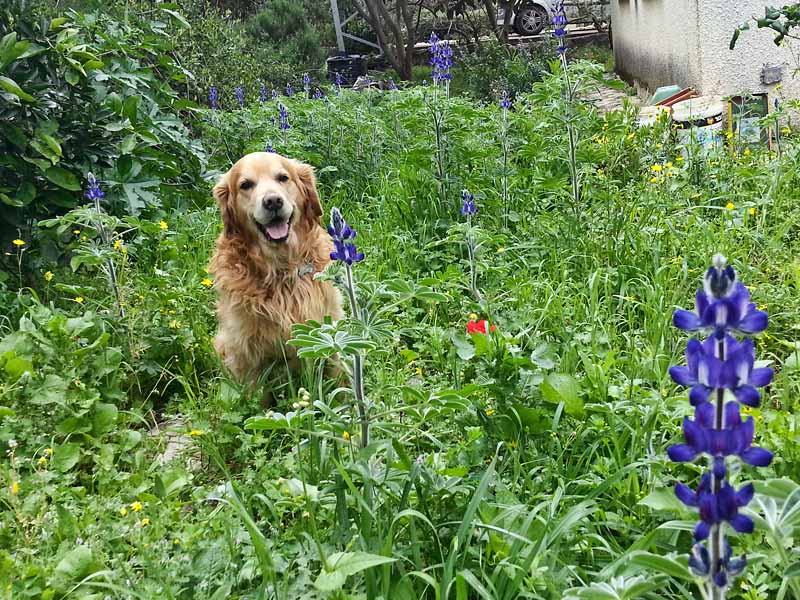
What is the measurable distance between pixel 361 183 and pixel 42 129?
7.83ft

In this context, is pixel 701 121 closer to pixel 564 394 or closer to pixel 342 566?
pixel 564 394

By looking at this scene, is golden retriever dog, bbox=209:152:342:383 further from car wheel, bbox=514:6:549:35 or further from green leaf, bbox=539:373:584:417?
car wheel, bbox=514:6:549:35

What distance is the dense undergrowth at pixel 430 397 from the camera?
1.70m

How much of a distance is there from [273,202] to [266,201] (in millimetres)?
33

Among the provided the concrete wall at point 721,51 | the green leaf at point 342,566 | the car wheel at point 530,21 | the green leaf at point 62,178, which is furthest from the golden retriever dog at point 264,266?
the car wheel at point 530,21

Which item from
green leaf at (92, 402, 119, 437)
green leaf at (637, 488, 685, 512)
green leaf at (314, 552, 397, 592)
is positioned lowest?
green leaf at (92, 402, 119, 437)

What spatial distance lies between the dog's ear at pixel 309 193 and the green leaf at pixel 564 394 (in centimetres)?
175

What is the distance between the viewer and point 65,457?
2434 mm

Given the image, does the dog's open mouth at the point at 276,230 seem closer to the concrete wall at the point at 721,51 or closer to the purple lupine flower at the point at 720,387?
the purple lupine flower at the point at 720,387

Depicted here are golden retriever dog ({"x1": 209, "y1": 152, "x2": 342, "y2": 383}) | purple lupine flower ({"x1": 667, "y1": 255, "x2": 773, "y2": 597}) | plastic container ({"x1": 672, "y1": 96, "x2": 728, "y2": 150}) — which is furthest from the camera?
plastic container ({"x1": 672, "y1": 96, "x2": 728, "y2": 150})

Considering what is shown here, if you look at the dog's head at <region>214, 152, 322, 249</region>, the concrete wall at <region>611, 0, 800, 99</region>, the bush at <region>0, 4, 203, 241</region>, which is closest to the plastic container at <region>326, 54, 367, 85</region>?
the concrete wall at <region>611, 0, 800, 99</region>

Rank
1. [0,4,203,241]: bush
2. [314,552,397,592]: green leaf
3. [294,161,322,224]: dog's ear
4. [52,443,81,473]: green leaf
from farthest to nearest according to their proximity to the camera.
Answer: [0,4,203,241]: bush
[294,161,322,224]: dog's ear
[52,443,81,473]: green leaf
[314,552,397,592]: green leaf

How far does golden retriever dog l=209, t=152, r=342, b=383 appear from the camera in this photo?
3156 mm

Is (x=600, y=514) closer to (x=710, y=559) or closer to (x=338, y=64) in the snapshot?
(x=710, y=559)
